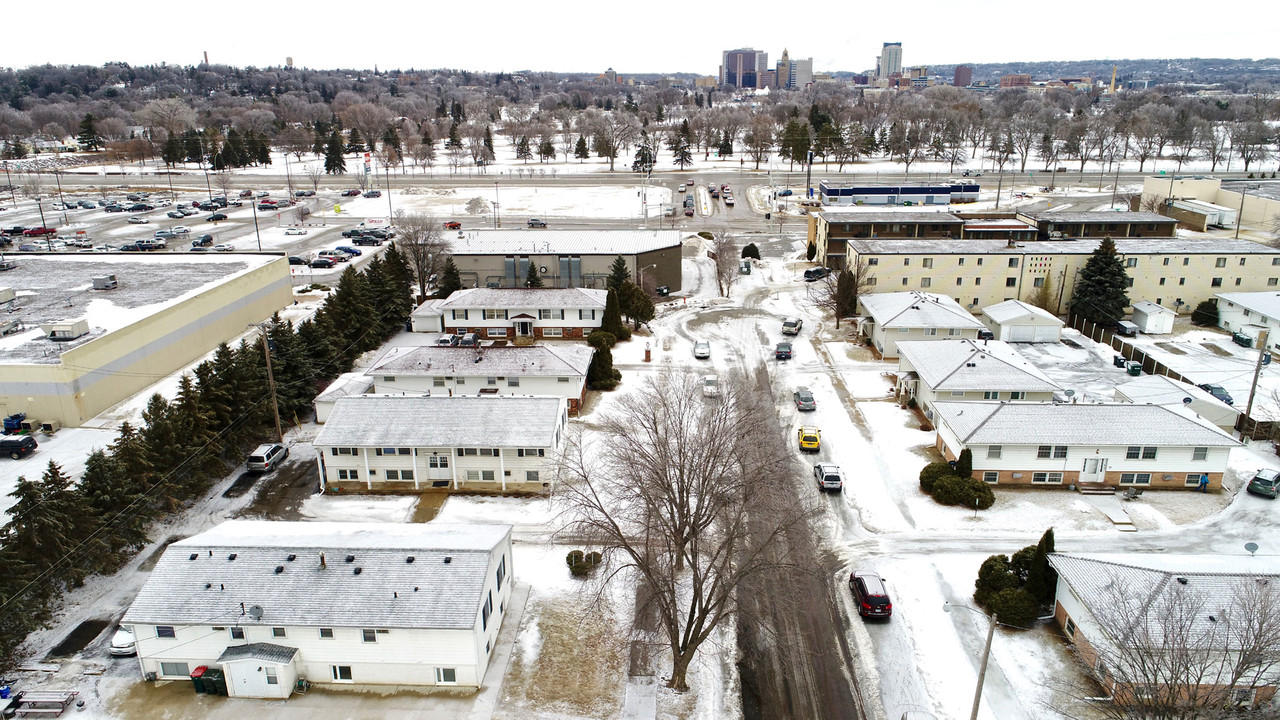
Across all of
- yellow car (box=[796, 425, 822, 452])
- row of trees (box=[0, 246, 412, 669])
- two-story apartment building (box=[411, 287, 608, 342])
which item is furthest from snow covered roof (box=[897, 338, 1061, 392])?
row of trees (box=[0, 246, 412, 669])

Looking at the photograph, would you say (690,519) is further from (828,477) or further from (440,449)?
(440,449)

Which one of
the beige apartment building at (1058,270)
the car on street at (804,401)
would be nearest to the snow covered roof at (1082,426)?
the car on street at (804,401)

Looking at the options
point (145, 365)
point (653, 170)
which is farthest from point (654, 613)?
point (653, 170)

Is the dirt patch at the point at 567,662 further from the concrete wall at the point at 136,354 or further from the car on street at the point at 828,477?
the concrete wall at the point at 136,354

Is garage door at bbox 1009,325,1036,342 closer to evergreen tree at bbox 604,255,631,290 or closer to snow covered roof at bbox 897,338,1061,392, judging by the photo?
snow covered roof at bbox 897,338,1061,392

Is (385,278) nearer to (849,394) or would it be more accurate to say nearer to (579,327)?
(579,327)
